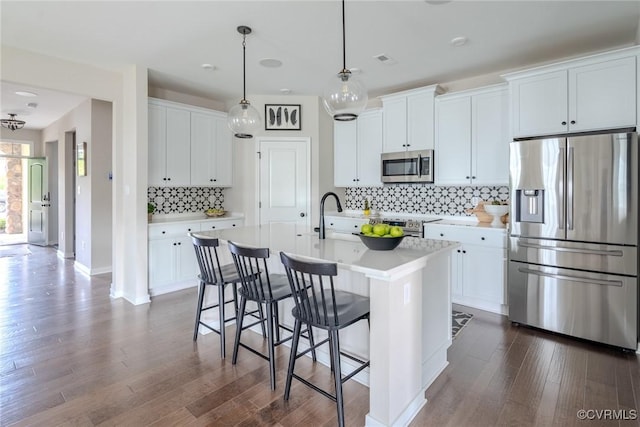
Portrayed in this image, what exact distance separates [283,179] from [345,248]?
2925 mm

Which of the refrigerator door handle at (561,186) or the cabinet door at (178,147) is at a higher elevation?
the cabinet door at (178,147)

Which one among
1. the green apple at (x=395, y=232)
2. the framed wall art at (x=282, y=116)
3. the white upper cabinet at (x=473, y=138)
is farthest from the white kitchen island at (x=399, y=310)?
the framed wall art at (x=282, y=116)

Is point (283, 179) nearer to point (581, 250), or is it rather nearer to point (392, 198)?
point (392, 198)

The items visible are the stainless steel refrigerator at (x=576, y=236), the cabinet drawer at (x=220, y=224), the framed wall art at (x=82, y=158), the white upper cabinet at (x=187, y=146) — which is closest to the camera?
the stainless steel refrigerator at (x=576, y=236)

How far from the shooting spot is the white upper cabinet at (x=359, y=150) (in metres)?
4.92

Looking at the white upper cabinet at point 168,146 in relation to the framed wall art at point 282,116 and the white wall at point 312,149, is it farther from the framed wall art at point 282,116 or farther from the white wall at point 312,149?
the framed wall art at point 282,116

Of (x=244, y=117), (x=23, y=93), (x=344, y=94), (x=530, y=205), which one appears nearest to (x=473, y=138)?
(x=530, y=205)

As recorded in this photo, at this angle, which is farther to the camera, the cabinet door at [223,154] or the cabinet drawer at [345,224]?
the cabinet door at [223,154]

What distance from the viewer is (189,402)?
2.14 meters

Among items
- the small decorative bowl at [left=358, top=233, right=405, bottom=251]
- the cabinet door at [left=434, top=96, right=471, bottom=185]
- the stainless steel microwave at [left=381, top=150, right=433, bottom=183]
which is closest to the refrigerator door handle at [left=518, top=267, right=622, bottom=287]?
the cabinet door at [left=434, top=96, right=471, bottom=185]

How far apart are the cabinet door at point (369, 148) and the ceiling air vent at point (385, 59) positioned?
1.04 meters

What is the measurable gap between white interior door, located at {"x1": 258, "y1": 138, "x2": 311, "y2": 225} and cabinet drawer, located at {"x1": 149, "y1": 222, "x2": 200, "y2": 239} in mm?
972

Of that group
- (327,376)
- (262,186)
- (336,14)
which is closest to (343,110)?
(336,14)

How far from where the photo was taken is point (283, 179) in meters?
5.12
